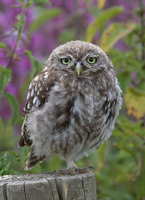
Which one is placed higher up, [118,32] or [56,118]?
[118,32]

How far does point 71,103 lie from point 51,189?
1015mm

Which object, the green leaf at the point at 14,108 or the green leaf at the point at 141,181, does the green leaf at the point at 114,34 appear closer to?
the green leaf at the point at 141,181

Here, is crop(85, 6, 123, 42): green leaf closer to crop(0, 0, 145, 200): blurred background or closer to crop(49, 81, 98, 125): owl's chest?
crop(0, 0, 145, 200): blurred background

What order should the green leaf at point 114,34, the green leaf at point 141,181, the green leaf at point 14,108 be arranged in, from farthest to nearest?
the green leaf at point 114,34 → the green leaf at point 141,181 → the green leaf at point 14,108

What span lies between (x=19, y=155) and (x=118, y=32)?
1752 mm

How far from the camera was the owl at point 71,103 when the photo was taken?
3525mm

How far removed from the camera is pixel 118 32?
4.59m

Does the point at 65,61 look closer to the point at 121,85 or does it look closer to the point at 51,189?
the point at 121,85

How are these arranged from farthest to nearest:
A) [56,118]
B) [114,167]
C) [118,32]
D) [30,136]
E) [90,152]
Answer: [114,167], [118,32], [90,152], [30,136], [56,118]

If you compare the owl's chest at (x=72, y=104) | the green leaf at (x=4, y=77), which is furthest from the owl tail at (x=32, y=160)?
the green leaf at (x=4, y=77)

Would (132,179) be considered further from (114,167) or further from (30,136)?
(30,136)

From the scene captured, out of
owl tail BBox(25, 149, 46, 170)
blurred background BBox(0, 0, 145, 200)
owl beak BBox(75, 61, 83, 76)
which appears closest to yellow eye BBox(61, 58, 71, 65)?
owl beak BBox(75, 61, 83, 76)

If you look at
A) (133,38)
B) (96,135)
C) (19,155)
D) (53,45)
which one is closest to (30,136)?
(19,155)

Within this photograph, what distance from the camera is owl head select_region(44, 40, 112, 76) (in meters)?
3.53
